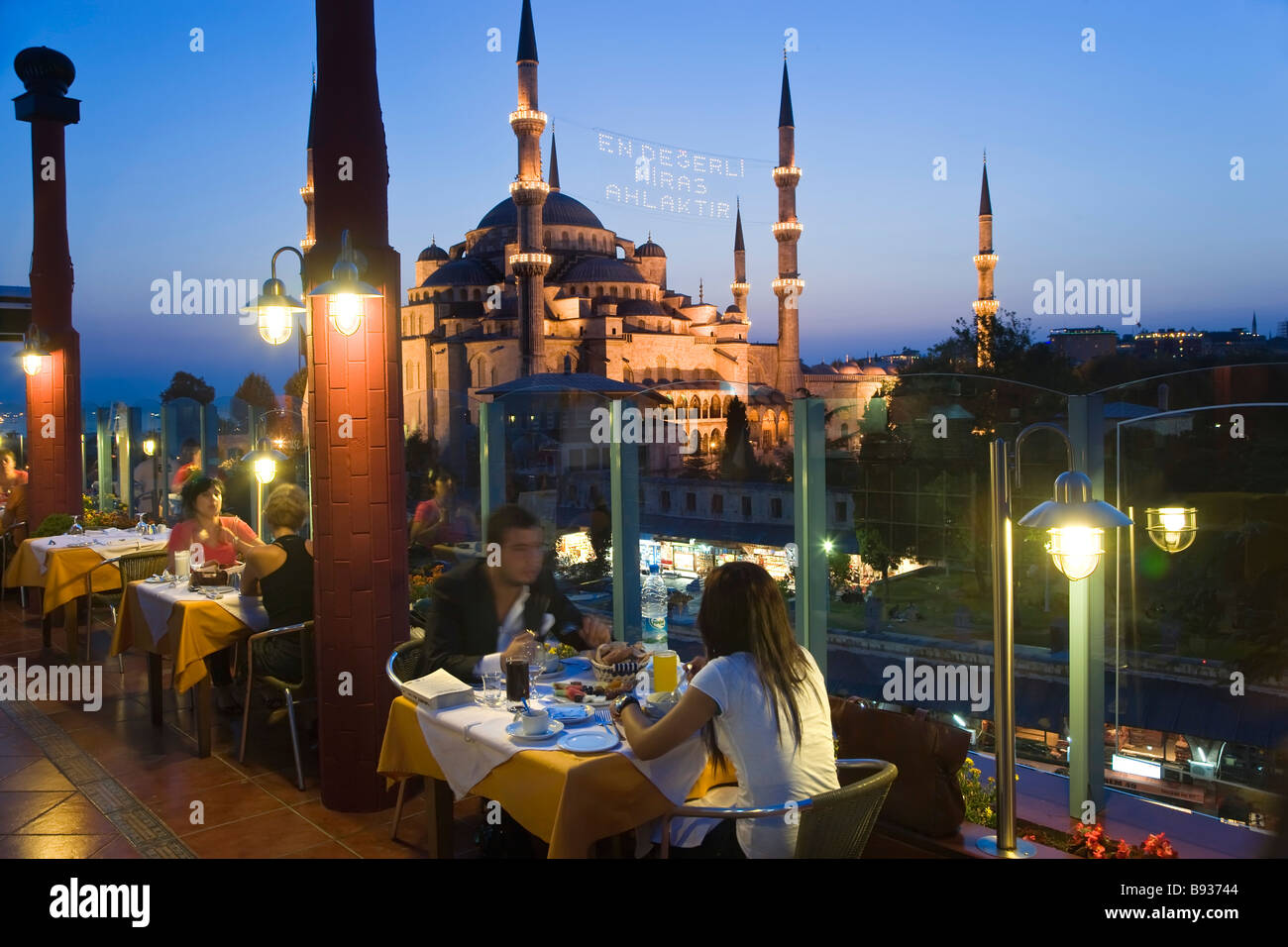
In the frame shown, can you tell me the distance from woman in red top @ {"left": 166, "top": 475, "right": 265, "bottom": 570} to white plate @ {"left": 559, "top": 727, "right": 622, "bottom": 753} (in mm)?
2817

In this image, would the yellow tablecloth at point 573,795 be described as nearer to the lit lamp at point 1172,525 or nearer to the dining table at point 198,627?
the lit lamp at point 1172,525

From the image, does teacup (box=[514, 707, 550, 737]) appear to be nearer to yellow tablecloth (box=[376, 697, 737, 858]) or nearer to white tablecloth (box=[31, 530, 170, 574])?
yellow tablecloth (box=[376, 697, 737, 858])

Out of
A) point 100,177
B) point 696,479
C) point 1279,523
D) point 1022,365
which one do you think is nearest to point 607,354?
point 1022,365

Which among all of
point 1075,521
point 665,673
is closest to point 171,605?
point 665,673

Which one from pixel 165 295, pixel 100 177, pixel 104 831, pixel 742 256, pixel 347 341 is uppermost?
pixel 742 256

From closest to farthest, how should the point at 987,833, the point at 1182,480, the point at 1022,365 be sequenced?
the point at 987,833 → the point at 1182,480 → the point at 1022,365

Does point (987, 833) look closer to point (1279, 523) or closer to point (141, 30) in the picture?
point (1279, 523)

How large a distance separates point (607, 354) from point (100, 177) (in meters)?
27.5

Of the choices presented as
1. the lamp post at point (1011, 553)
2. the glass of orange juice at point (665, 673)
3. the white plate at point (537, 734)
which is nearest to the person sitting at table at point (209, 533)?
the white plate at point (537, 734)

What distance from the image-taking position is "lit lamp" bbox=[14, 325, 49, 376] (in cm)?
673

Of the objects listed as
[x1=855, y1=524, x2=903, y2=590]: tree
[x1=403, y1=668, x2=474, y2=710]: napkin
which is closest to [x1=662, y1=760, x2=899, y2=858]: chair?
[x1=403, y1=668, x2=474, y2=710]: napkin

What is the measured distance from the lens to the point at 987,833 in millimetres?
2451

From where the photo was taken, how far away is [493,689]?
2.35m

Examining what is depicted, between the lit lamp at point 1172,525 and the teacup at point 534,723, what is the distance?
5.90 ft
